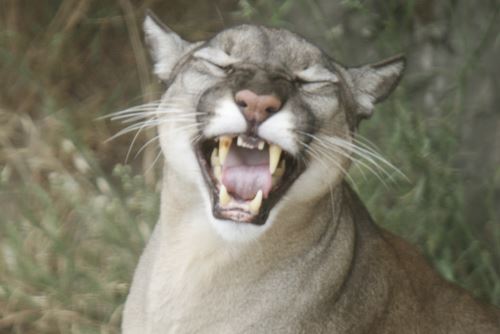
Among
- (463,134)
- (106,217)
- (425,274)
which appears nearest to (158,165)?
(106,217)

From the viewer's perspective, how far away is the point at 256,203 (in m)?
3.32

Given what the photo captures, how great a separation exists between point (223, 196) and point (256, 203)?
0.31 ft

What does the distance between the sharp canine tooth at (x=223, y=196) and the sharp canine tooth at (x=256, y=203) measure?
7 centimetres

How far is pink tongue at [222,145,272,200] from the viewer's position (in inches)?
132

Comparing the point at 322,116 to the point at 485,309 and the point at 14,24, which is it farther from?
the point at 14,24

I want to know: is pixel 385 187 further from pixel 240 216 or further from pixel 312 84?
pixel 240 216

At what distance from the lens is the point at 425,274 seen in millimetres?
3996

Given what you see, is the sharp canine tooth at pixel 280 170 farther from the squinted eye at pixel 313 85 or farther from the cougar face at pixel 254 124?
the squinted eye at pixel 313 85

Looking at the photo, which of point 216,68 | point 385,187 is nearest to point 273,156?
point 216,68

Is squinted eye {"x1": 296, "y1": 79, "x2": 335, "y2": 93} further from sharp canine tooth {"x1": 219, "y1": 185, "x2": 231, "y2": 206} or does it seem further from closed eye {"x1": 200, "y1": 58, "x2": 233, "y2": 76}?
sharp canine tooth {"x1": 219, "y1": 185, "x2": 231, "y2": 206}

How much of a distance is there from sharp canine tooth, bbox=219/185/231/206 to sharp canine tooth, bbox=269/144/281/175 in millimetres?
136

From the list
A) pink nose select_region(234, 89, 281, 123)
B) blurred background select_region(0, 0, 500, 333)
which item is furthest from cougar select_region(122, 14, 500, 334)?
A: blurred background select_region(0, 0, 500, 333)

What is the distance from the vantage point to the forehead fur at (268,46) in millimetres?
3520

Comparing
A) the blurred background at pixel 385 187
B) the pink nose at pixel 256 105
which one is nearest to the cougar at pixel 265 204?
the pink nose at pixel 256 105
